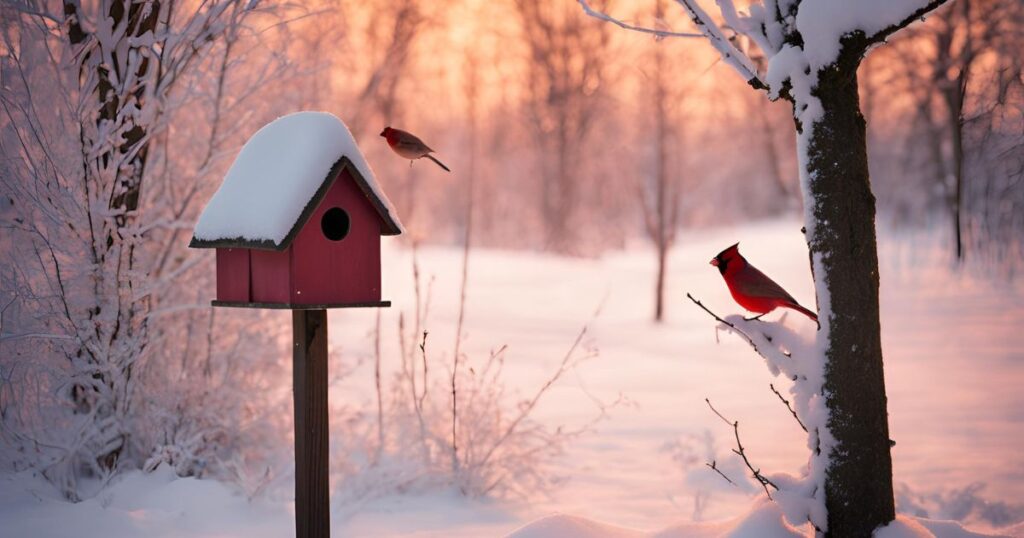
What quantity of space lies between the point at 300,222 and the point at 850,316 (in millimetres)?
2287

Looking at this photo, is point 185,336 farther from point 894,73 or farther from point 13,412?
point 894,73

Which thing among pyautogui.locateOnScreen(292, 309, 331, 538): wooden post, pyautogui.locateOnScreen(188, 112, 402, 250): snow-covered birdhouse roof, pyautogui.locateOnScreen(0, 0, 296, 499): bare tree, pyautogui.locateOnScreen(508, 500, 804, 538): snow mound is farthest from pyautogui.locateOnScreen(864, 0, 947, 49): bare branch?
pyautogui.locateOnScreen(0, 0, 296, 499): bare tree

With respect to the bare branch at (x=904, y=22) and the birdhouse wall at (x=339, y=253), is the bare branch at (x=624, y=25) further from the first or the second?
the birdhouse wall at (x=339, y=253)

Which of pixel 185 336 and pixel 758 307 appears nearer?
pixel 758 307

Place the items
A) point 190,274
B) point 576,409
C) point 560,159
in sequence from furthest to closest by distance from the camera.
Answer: point 560,159
point 576,409
point 190,274

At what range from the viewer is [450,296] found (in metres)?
14.4

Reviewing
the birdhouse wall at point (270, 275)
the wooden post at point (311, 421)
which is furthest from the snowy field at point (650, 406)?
the birdhouse wall at point (270, 275)

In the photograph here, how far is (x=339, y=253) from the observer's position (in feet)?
12.9

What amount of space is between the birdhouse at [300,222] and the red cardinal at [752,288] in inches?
58.7

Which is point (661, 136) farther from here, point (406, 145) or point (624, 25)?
point (624, 25)

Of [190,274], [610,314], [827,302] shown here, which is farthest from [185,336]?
[610,314]

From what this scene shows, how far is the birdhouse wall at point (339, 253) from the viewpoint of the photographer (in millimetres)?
3789

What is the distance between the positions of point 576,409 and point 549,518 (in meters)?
4.57

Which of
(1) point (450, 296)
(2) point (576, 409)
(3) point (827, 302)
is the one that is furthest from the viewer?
(1) point (450, 296)
